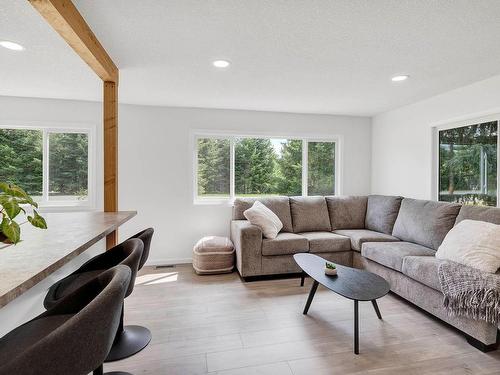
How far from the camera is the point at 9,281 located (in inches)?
31.8

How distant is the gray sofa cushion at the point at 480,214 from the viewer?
2.53 meters

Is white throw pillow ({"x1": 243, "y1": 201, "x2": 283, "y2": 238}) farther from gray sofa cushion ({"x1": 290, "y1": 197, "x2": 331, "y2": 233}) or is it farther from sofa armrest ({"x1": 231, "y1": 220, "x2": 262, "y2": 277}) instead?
gray sofa cushion ({"x1": 290, "y1": 197, "x2": 331, "y2": 233})

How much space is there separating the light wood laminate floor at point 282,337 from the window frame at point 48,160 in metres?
1.60

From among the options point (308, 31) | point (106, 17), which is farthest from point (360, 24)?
point (106, 17)

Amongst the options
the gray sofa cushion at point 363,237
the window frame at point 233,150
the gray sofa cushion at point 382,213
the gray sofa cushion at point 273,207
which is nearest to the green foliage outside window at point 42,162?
the window frame at point 233,150

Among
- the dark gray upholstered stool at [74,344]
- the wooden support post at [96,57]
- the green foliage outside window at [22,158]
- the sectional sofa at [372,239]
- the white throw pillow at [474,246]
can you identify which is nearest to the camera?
the dark gray upholstered stool at [74,344]

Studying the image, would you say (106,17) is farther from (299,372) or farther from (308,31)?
(299,372)

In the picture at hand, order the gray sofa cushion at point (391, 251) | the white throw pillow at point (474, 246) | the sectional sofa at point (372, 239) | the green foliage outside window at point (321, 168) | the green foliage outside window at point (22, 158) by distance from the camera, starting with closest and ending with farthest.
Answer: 1. the white throw pillow at point (474, 246)
2. the sectional sofa at point (372, 239)
3. the gray sofa cushion at point (391, 251)
4. the green foliage outside window at point (22, 158)
5. the green foliage outside window at point (321, 168)

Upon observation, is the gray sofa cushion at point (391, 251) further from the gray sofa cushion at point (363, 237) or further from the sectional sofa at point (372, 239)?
the gray sofa cushion at point (363, 237)

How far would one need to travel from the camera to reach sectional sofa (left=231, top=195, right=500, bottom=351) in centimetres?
246

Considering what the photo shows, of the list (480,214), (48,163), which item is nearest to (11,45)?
(48,163)

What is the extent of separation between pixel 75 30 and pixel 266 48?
4.33 ft

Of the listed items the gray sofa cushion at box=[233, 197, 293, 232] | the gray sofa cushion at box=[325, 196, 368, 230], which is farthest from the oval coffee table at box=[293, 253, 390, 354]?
the gray sofa cushion at box=[325, 196, 368, 230]

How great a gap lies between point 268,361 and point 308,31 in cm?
231
